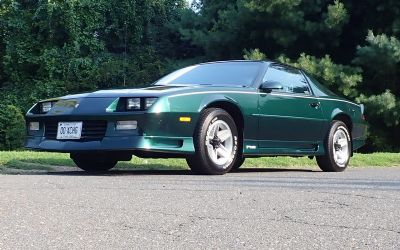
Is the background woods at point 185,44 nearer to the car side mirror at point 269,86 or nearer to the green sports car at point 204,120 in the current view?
the green sports car at point 204,120

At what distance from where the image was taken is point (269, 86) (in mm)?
7281

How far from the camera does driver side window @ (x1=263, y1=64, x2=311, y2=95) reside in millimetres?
7730

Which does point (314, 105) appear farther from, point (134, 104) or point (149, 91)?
point (134, 104)

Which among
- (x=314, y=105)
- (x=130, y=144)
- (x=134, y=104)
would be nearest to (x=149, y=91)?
(x=134, y=104)

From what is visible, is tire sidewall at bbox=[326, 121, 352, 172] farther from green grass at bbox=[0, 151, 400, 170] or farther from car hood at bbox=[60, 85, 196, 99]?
car hood at bbox=[60, 85, 196, 99]

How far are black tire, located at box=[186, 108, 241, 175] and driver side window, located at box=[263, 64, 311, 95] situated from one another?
97 centimetres

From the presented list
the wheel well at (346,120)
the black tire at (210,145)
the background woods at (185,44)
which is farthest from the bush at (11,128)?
the black tire at (210,145)

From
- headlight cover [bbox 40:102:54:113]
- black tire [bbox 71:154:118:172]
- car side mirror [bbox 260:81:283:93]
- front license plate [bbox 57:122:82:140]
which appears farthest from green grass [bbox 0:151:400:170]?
car side mirror [bbox 260:81:283:93]

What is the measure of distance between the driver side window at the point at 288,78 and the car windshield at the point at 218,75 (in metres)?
0.19

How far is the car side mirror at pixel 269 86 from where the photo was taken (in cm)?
727

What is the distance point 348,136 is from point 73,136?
378 centimetres

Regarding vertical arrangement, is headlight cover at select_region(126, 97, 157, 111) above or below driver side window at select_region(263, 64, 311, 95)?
below

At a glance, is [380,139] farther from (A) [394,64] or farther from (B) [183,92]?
(B) [183,92]

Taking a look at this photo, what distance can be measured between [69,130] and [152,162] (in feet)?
6.72
